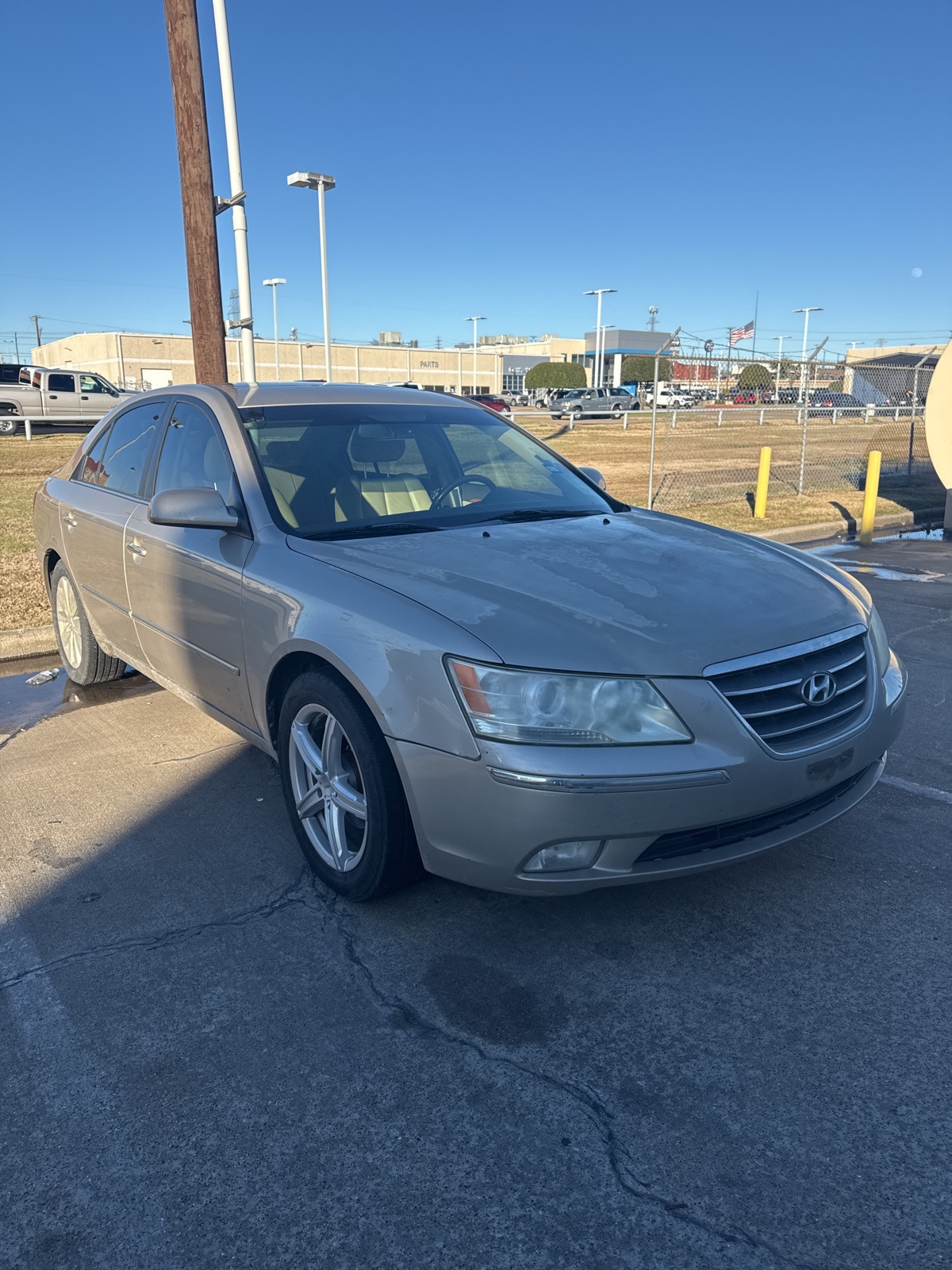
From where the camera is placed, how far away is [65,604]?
5742mm

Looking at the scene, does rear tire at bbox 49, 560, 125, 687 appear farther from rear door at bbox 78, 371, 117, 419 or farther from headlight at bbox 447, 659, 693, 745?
rear door at bbox 78, 371, 117, 419

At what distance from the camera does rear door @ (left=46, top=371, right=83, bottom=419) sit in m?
30.8

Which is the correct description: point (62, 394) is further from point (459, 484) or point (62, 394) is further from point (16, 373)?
point (459, 484)

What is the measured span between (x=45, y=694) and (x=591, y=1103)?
4513mm

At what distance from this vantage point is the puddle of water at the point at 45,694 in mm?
5312

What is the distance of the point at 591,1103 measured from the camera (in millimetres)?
2320

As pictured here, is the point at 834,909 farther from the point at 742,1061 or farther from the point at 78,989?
the point at 78,989

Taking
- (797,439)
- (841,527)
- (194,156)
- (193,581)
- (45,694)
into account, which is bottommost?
(45,694)

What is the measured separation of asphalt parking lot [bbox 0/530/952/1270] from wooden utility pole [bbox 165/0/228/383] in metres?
6.09

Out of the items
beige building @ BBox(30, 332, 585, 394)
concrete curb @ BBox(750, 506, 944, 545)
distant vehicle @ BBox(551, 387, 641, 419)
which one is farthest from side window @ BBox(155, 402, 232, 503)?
beige building @ BBox(30, 332, 585, 394)

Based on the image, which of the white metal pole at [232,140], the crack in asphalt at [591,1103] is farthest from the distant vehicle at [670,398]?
the crack in asphalt at [591,1103]

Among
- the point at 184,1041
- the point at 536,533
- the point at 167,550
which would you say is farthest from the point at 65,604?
the point at 184,1041

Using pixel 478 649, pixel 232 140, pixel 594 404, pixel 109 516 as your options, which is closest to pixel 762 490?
pixel 232 140

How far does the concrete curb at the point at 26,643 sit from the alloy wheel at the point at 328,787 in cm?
403
